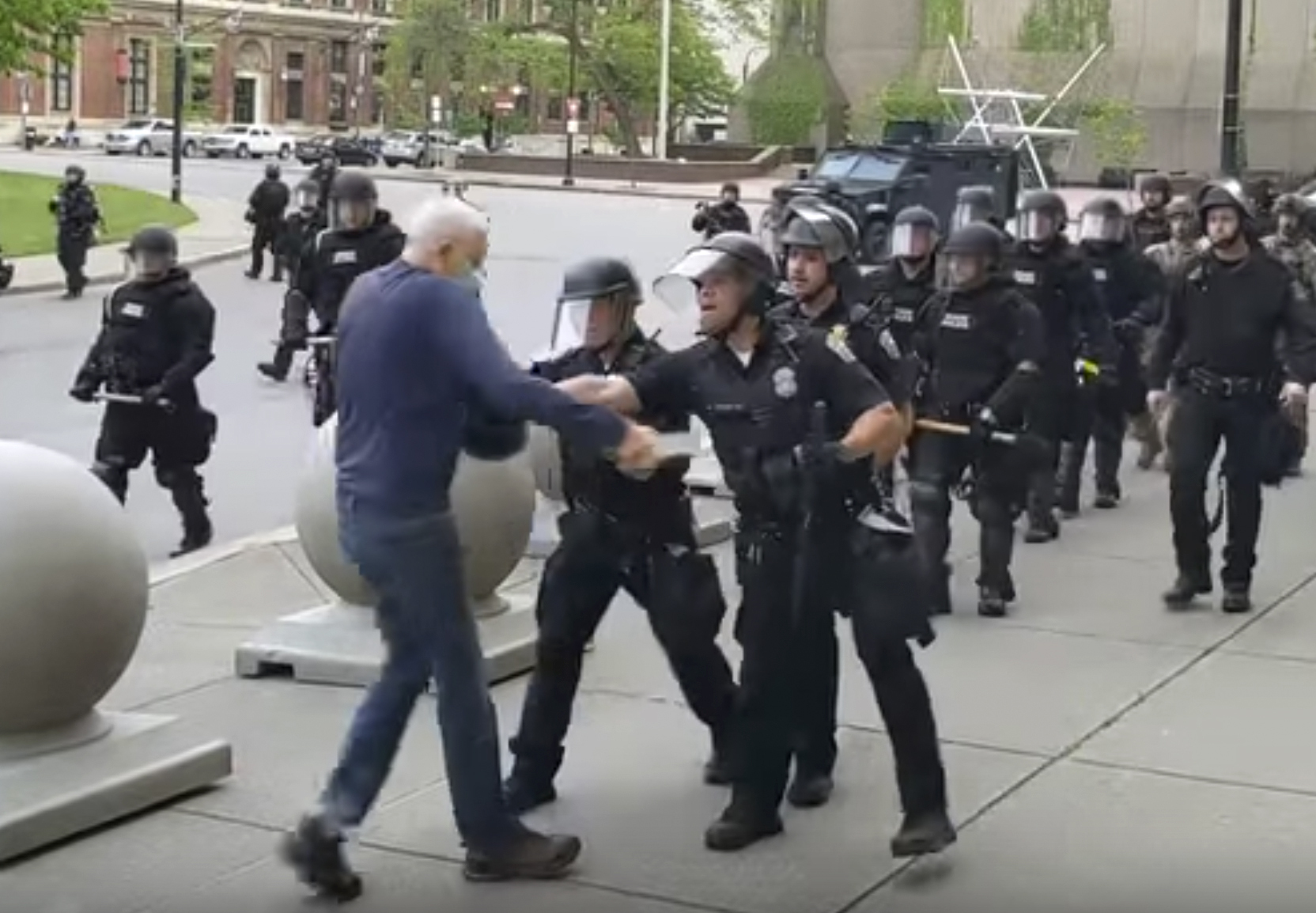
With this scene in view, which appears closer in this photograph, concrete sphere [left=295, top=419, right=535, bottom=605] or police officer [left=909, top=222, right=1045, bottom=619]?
concrete sphere [left=295, top=419, right=535, bottom=605]

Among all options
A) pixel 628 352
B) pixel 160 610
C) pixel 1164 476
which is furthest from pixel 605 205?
pixel 628 352

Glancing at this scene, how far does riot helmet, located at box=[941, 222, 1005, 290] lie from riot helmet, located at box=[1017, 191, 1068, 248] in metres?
1.78

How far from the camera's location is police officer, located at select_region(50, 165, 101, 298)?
2806 centimetres

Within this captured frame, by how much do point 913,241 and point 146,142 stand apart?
74841 mm

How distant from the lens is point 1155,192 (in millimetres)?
16141

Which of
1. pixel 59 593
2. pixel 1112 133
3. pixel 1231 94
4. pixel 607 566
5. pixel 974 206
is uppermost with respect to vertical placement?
pixel 1231 94

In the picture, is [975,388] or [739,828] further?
[975,388]

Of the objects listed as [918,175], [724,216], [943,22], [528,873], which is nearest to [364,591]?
[528,873]

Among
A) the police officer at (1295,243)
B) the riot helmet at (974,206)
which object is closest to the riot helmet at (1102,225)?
the riot helmet at (974,206)

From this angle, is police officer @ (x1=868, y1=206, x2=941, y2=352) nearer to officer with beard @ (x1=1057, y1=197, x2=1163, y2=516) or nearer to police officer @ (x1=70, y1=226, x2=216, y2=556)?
officer with beard @ (x1=1057, y1=197, x2=1163, y2=516)

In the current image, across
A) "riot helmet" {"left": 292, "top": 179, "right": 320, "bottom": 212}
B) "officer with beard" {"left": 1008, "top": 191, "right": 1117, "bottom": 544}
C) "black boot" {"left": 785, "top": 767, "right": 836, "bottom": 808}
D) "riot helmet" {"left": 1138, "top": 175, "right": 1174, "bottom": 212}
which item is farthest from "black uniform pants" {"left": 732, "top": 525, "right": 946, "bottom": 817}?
"riot helmet" {"left": 292, "top": 179, "right": 320, "bottom": 212}

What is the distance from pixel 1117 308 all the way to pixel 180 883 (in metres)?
8.22

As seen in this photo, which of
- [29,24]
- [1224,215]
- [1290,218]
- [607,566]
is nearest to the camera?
[607,566]

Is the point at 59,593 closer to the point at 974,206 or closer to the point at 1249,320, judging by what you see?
the point at 1249,320
